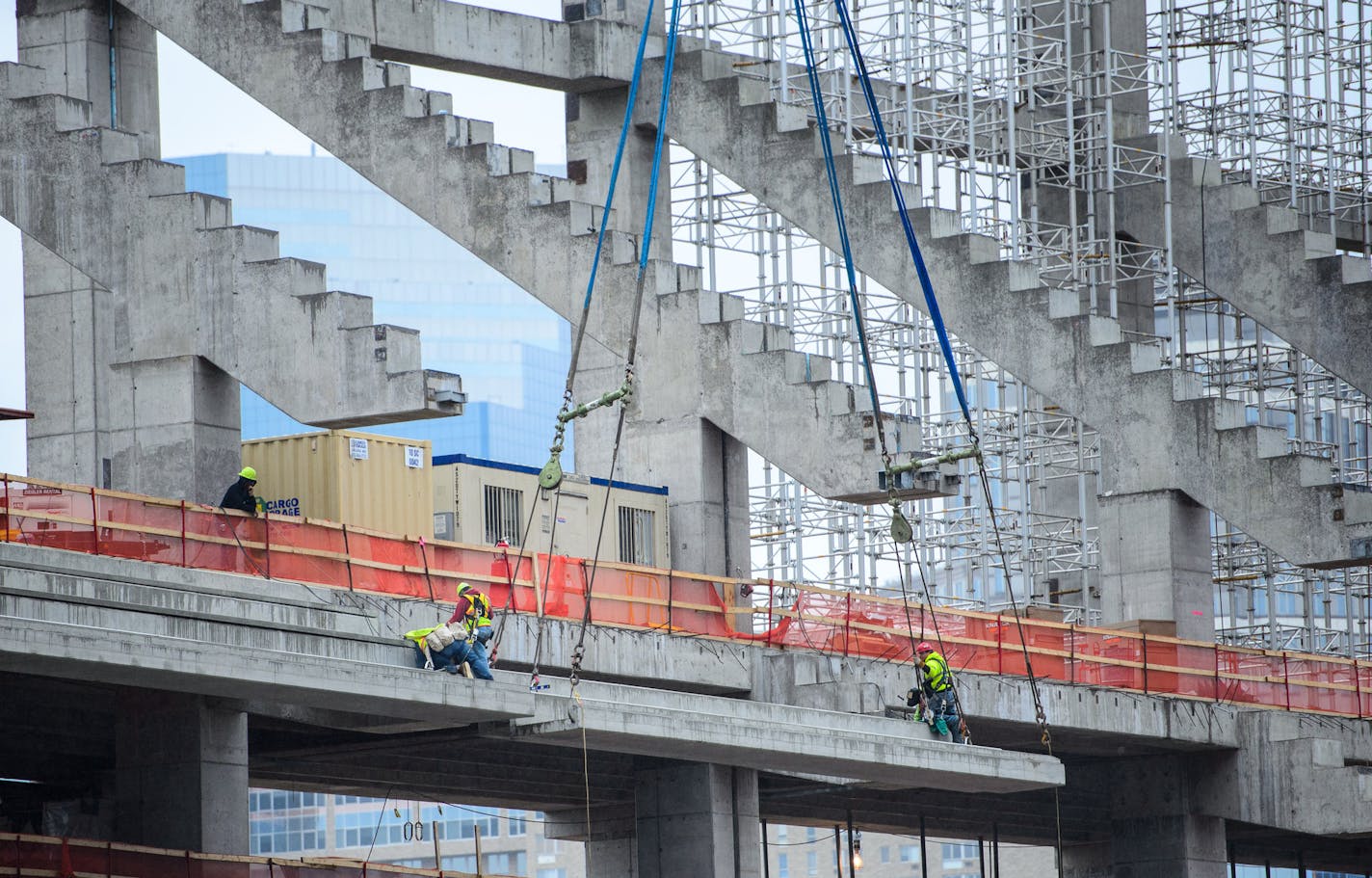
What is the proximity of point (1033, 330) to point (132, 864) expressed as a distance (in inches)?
746

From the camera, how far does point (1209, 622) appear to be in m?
38.7

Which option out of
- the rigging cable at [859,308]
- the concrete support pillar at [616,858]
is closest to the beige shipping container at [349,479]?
the rigging cable at [859,308]

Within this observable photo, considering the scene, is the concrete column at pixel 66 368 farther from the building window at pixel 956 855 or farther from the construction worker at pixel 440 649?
the building window at pixel 956 855

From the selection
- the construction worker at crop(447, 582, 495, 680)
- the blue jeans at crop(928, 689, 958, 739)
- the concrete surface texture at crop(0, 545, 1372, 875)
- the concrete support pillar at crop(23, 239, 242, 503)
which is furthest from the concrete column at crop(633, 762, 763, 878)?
the construction worker at crop(447, 582, 495, 680)

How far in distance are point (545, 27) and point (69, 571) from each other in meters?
17.7

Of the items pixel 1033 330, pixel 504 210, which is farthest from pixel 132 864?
pixel 1033 330

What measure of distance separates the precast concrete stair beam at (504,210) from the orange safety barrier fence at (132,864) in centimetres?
1080

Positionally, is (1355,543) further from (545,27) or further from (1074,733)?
(545,27)

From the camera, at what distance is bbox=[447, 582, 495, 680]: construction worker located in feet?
86.1

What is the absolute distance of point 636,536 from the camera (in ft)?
117

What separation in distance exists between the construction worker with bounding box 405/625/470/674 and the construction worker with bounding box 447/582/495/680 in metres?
0.08

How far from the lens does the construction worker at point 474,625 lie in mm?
26234

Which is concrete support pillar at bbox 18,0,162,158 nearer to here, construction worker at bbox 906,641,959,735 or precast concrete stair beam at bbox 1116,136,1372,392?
construction worker at bbox 906,641,959,735

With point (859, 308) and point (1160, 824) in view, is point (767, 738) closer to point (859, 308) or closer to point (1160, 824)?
point (859, 308)
